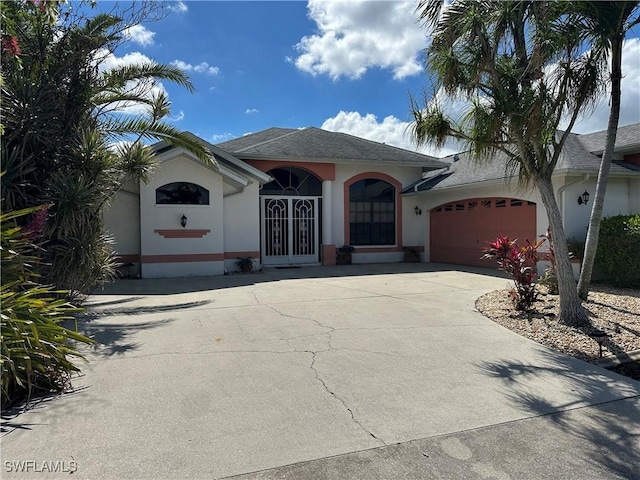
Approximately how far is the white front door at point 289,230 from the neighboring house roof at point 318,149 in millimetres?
1752

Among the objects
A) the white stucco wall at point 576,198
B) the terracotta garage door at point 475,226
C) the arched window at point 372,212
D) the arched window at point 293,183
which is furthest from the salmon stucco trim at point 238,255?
the white stucco wall at point 576,198

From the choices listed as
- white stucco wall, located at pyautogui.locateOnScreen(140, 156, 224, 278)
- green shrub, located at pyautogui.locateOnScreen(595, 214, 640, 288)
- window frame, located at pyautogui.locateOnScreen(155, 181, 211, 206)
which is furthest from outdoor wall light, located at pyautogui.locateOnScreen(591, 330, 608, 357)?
window frame, located at pyautogui.locateOnScreen(155, 181, 211, 206)

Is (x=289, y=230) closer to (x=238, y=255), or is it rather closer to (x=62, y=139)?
(x=238, y=255)

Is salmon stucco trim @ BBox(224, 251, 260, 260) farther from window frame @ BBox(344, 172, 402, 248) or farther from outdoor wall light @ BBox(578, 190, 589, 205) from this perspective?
outdoor wall light @ BBox(578, 190, 589, 205)

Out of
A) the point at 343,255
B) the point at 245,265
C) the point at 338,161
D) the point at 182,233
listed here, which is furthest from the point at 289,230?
the point at 182,233

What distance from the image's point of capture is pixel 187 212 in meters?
13.3

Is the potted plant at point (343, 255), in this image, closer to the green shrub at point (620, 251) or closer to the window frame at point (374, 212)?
the window frame at point (374, 212)

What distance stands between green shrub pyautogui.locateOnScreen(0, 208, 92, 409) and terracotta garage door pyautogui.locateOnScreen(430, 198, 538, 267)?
12936 millimetres

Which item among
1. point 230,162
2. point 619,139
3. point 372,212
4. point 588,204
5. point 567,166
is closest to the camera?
point 567,166

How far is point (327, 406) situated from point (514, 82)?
227 inches

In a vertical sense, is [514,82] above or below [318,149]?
below

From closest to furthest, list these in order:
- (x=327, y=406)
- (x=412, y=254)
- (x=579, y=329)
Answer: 1. (x=327, y=406)
2. (x=579, y=329)
3. (x=412, y=254)

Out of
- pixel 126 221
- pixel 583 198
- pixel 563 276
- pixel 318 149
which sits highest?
pixel 318 149

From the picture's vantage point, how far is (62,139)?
7379 mm
